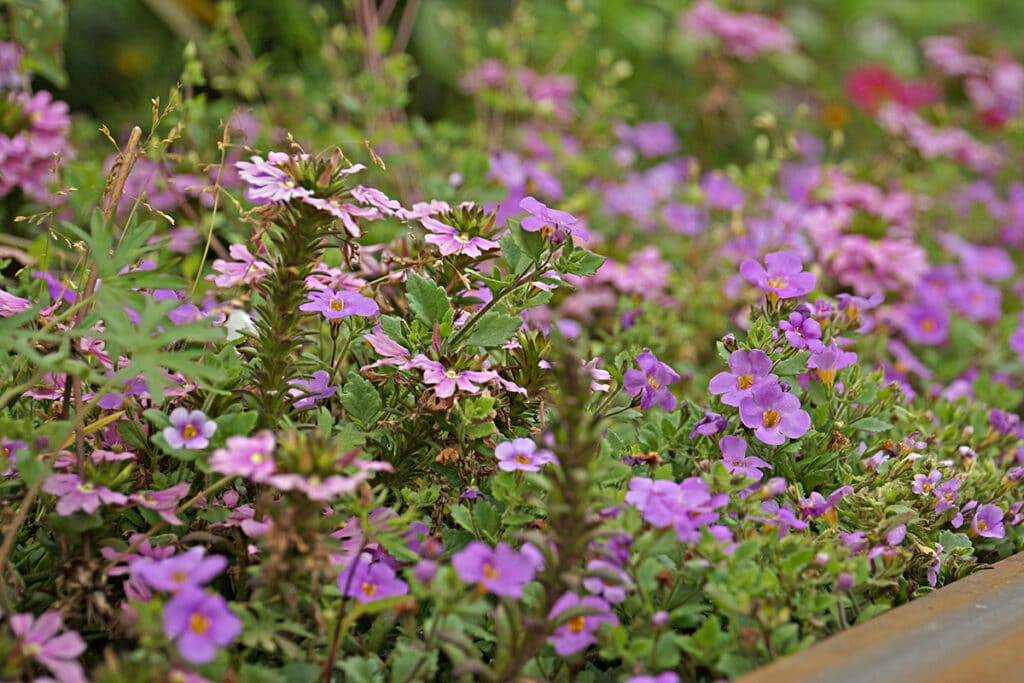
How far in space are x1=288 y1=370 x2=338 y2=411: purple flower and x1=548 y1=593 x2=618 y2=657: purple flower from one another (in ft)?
1.14

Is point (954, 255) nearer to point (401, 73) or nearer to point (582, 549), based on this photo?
point (401, 73)

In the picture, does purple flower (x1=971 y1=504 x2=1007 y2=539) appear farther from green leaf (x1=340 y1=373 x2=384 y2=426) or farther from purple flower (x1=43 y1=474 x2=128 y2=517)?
purple flower (x1=43 y1=474 x2=128 y2=517)

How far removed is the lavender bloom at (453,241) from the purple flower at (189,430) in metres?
0.28

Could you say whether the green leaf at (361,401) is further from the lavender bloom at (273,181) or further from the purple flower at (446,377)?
the lavender bloom at (273,181)

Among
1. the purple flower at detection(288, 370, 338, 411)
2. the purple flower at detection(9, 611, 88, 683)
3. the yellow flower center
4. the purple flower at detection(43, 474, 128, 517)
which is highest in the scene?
the yellow flower center

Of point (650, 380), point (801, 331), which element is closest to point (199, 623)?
point (650, 380)

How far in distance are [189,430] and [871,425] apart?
0.74 m

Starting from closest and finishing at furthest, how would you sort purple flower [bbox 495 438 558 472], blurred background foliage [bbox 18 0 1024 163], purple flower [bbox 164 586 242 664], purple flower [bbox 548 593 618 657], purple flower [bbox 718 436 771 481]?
purple flower [bbox 164 586 242 664], purple flower [bbox 548 593 618 657], purple flower [bbox 495 438 558 472], purple flower [bbox 718 436 771 481], blurred background foliage [bbox 18 0 1024 163]

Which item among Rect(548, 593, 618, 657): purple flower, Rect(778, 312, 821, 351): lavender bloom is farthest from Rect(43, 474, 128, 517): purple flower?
Rect(778, 312, 821, 351): lavender bloom

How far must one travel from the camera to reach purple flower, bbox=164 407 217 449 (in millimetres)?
945

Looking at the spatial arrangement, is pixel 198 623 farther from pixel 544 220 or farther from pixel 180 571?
pixel 544 220

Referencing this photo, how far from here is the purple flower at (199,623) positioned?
0.76 m

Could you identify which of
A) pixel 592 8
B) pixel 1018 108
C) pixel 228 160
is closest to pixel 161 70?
pixel 228 160

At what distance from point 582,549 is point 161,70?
2.53m
